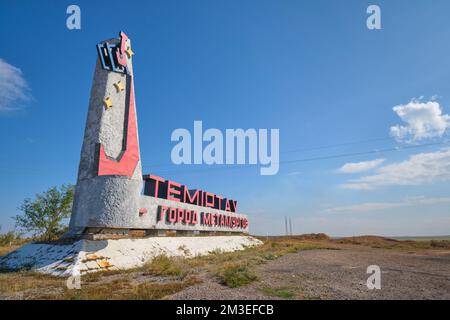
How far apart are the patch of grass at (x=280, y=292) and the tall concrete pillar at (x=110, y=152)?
39.1 feet

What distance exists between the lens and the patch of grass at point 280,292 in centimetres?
879

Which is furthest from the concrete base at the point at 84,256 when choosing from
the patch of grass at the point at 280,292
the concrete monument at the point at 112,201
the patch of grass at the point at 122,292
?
the patch of grass at the point at 280,292

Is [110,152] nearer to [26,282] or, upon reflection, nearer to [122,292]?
[26,282]

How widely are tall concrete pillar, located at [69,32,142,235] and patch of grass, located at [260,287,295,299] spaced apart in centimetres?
1191

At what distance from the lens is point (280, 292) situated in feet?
30.2

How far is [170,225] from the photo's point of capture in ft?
79.2

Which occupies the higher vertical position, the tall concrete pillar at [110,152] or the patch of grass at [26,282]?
the tall concrete pillar at [110,152]

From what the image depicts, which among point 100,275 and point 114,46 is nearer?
point 100,275

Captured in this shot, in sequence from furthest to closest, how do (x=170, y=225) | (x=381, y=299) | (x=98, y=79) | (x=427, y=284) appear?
1. (x=170, y=225)
2. (x=98, y=79)
3. (x=427, y=284)
4. (x=381, y=299)

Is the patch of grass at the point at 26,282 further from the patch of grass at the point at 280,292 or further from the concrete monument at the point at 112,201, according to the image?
the patch of grass at the point at 280,292
